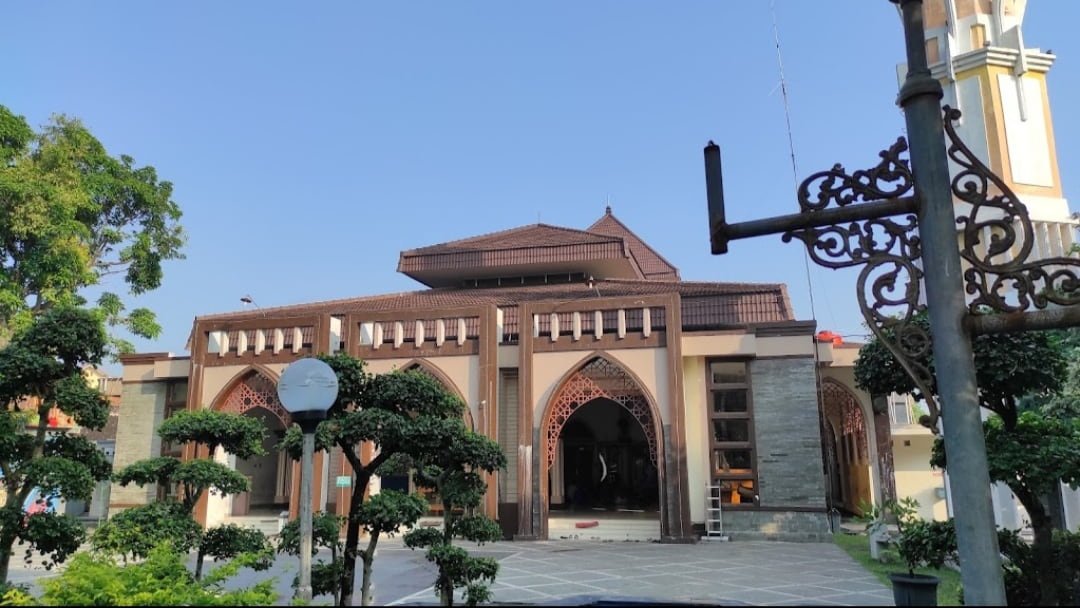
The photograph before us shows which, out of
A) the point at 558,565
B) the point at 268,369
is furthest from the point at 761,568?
the point at 268,369

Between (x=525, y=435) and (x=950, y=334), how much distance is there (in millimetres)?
10841

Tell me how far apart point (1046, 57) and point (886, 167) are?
36.2ft

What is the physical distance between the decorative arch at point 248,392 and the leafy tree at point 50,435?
9.39m

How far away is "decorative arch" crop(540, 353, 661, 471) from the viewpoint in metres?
13.4

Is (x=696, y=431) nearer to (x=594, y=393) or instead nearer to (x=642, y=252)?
(x=594, y=393)

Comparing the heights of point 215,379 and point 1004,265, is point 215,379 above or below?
above

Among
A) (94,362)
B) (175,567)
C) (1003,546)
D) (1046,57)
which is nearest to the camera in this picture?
(175,567)

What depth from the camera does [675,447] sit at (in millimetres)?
12742

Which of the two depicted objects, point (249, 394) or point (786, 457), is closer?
point (786, 457)

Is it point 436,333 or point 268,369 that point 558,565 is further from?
point 268,369

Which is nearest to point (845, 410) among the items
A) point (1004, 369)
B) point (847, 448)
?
point (847, 448)

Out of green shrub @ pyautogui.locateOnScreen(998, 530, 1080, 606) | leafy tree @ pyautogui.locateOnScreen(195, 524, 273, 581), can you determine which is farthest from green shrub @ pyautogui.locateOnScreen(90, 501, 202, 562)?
green shrub @ pyautogui.locateOnScreen(998, 530, 1080, 606)

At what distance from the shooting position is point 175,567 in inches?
147

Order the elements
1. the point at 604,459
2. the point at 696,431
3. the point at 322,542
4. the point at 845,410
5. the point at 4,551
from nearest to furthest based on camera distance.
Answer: the point at 4,551 < the point at 322,542 < the point at 696,431 < the point at 845,410 < the point at 604,459
